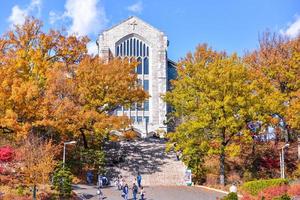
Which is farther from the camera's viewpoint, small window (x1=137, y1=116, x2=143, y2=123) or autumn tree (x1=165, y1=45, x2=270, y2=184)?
small window (x1=137, y1=116, x2=143, y2=123)

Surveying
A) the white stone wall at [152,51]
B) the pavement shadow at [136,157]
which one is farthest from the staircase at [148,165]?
the white stone wall at [152,51]

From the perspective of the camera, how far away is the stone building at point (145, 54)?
7194 centimetres

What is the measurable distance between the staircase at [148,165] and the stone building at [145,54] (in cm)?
1865

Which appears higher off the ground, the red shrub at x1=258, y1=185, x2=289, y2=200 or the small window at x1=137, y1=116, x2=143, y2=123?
the small window at x1=137, y1=116, x2=143, y2=123

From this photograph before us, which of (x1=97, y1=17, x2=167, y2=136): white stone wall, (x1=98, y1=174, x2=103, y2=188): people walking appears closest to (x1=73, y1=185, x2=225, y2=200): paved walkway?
(x1=98, y1=174, x2=103, y2=188): people walking

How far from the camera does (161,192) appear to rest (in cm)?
3884

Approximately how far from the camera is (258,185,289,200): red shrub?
33222 mm

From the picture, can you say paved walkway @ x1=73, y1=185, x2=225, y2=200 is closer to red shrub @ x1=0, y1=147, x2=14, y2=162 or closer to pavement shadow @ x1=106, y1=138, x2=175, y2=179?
pavement shadow @ x1=106, y1=138, x2=175, y2=179

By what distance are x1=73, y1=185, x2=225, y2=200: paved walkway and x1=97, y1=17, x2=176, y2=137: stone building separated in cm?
3046

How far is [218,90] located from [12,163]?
1649cm

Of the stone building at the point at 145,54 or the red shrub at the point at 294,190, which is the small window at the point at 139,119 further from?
the red shrub at the point at 294,190

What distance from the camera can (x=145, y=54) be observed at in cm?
7369

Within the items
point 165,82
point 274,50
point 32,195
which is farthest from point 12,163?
point 165,82

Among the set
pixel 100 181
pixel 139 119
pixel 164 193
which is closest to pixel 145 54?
pixel 139 119
